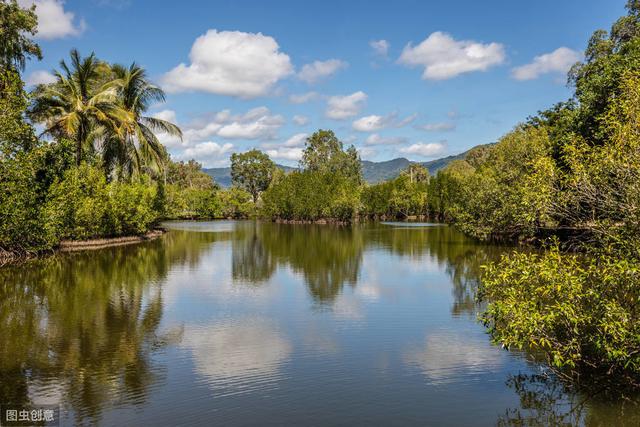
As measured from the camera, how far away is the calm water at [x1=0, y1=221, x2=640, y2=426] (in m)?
8.40

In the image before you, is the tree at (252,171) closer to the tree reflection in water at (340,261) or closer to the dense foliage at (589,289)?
the tree reflection in water at (340,261)

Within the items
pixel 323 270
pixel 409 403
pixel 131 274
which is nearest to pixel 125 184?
pixel 131 274

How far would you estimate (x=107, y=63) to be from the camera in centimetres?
3819

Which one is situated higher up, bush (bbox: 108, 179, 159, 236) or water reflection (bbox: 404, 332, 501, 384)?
bush (bbox: 108, 179, 159, 236)

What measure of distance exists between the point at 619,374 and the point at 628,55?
69.0ft

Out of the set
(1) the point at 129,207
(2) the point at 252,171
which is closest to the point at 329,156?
(2) the point at 252,171

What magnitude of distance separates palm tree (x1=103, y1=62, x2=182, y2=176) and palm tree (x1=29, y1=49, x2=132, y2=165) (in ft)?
7.49

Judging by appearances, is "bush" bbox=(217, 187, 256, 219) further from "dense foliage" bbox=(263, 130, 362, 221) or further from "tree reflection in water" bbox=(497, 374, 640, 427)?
"tree reflection in water" bbox=(497, 374, 640, 427)

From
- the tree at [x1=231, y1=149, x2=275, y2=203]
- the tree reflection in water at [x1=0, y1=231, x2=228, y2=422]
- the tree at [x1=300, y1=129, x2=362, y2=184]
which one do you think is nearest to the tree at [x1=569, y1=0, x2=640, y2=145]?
the tree reflection in water at [x1=0, y1=231, x2=228, y2=422]

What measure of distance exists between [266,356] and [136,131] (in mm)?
30078

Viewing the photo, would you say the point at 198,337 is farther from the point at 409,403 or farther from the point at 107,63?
the point at 107,63

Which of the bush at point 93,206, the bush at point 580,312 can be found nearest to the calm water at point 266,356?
the bush at point 580,312

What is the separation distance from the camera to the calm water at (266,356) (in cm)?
840

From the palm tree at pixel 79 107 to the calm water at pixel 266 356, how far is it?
13.1m
